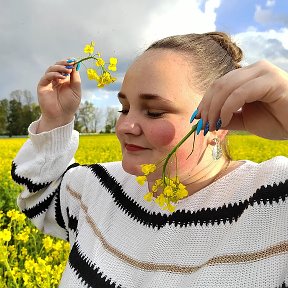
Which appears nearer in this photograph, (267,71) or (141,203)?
(267,71)

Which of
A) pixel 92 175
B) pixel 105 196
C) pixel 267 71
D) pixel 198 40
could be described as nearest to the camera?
pixel 267 71

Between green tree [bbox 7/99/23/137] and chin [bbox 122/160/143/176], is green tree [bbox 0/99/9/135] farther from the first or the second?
chin [bbox 122/160/143/176]

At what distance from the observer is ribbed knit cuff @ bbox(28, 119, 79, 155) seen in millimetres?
1734

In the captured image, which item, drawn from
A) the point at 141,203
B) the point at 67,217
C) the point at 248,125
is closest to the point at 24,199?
the point at 67,217

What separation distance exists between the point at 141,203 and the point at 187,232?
9.3 inches

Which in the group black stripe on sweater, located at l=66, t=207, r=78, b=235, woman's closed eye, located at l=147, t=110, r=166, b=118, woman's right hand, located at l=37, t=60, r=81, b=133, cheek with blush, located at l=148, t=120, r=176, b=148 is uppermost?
woman's right hand, located at l=37, t=60, r=81, b=133

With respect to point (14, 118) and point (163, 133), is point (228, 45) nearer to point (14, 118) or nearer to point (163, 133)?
point (163, 133)

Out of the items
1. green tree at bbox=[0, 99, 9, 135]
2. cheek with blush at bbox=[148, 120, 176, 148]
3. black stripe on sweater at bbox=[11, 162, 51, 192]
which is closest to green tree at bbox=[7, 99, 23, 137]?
green tree at bbox=[0, 99, 9, 135]

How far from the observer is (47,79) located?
1690mm

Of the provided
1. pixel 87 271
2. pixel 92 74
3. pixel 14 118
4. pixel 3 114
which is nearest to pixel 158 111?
pixel 92 74

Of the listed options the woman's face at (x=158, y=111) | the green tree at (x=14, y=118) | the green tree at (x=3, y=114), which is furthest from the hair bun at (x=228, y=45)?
the green tree at (x=3, y=114)

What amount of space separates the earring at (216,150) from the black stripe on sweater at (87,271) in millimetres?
435

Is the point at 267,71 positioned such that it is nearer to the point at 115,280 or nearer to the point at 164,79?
the point at 164,79

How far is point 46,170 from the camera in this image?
1745mm
